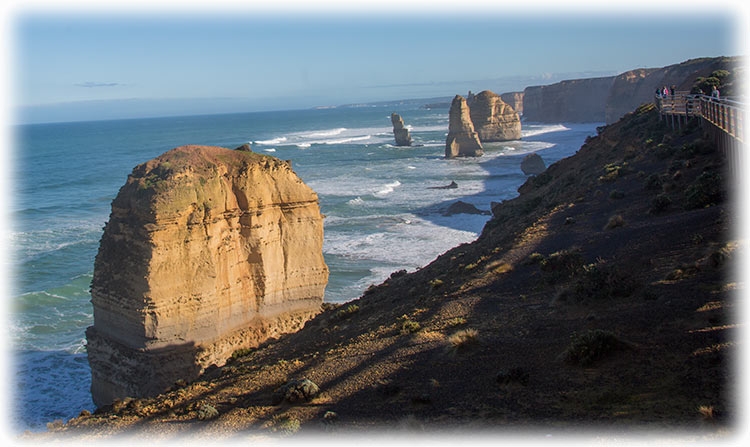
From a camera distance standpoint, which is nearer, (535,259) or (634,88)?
(535,259)

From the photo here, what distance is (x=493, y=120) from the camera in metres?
105

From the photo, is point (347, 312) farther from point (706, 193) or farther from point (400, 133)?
point (400, 133)

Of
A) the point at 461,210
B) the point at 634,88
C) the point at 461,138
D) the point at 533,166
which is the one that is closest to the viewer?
the point at 461,210

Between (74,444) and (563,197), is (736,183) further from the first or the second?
(74,444)

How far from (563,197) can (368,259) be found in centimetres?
1045

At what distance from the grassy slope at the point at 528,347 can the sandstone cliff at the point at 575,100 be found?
131m

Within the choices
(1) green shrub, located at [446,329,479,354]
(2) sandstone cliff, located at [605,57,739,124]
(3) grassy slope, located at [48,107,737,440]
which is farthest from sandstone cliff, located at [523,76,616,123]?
(1) green shrub, located at [446,329,479,354]

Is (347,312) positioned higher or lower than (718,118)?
lower

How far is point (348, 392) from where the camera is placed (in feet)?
30.6

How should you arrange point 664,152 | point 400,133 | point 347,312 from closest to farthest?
point 347,312, point 664,152, point 400,133

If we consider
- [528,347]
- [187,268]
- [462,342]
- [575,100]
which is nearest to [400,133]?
[575,100]

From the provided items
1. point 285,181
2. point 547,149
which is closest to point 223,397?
point 285,181

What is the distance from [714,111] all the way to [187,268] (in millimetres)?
17241

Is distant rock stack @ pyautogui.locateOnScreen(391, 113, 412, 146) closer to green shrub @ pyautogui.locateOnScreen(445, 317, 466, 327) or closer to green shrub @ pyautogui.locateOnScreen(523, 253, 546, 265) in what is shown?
green shrub @ pyautogui.locateOnScreen(523, 253, 546, 265)
